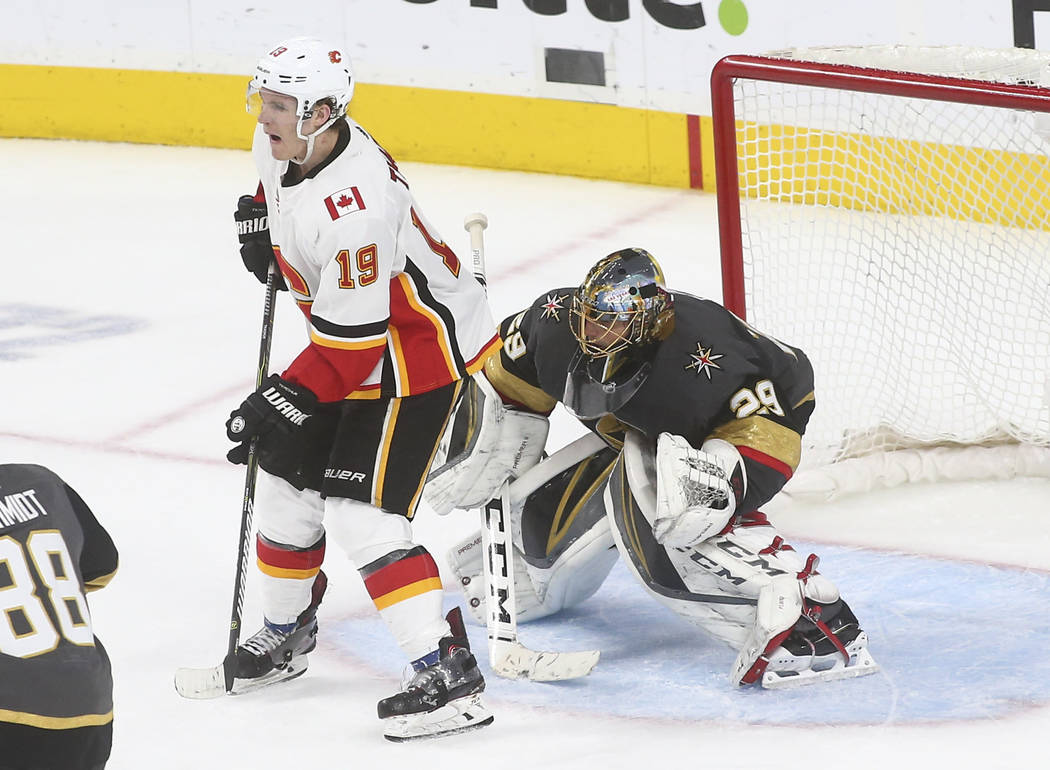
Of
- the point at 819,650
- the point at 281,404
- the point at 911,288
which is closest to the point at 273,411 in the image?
the point at 281,404

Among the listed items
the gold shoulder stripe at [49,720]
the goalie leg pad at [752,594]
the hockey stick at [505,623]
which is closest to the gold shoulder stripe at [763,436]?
the goalie leg pad at [752,594]

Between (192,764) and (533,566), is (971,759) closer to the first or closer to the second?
(533,566)

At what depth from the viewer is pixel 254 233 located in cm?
318

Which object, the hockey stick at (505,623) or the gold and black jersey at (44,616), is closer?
the gold and black jersey at (44,616)

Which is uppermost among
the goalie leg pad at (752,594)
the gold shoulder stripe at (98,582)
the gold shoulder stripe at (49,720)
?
the gold shoulder stripe at (98,582)

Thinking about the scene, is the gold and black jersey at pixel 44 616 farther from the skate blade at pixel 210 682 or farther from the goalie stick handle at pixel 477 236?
the goalie stick handle at pixel 477 236

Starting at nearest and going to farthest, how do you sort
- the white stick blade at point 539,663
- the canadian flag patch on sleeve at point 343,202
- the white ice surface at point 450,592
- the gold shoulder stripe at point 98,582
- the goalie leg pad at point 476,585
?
the gold shoulder stripe at point 98,582 → the canadian flag patch on sleeve at point 343,202 → the white ice surface at point 450,592 → the white stick blade at point 539,663 → the goalie leg pad at point 476,585

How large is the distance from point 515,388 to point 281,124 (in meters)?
0.77

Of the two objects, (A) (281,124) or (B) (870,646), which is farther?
(B) (870,646)

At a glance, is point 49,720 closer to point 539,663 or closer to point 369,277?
point 369,277

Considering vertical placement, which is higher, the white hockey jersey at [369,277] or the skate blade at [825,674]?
the white hockey jersey at [369,277]

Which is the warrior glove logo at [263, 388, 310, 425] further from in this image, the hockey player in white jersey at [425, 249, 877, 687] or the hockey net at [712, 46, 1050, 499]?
the hockey net at [712, 46, 1050, 499]

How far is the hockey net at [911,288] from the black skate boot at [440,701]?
49.0 inches

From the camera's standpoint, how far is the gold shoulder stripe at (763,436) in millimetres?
3115
